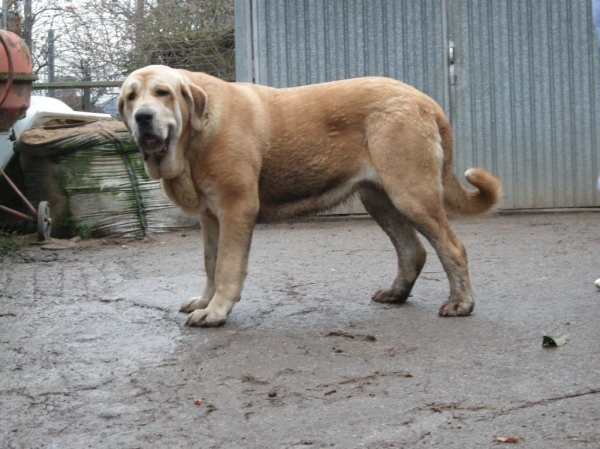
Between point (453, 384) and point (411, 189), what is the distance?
1.47 m

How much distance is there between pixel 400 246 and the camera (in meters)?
5.15

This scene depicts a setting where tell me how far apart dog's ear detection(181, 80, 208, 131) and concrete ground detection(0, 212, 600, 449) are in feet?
3.53

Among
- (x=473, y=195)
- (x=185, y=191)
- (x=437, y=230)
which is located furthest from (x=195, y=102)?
(x=473, y=195)

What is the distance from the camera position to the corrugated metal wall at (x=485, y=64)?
30.7 feet

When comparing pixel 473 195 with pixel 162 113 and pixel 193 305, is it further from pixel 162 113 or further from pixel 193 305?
pixel 162 113

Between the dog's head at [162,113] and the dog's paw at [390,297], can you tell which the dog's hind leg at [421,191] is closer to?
the dog's paw at [390,297]

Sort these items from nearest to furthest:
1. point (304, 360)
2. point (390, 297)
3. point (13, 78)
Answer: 1. point (304, 360)
2. point (390, 297)
3. point (13, 78)

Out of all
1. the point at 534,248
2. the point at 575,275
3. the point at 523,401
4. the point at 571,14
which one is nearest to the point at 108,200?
the point at 534,248

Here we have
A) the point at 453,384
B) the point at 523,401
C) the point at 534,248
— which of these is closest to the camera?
the point at 523,401

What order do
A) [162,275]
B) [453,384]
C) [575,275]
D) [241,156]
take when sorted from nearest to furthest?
[453,384]
[241,156]
[575,275]
[162,275]

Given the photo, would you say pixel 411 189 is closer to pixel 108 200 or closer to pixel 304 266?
pixel 304 266

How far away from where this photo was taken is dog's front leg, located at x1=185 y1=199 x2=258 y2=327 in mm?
4578

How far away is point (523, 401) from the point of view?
3.22m

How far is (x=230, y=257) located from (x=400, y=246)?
109cm
